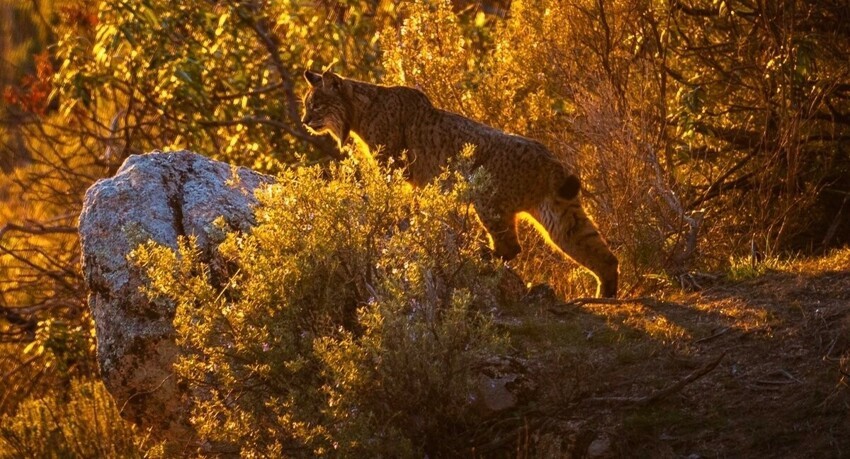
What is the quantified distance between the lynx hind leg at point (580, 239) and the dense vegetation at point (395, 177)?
0.17 metres

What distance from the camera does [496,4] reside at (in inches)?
598

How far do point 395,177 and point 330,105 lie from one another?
3.08 metres

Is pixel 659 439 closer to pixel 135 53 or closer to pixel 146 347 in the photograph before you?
pixel 146 347

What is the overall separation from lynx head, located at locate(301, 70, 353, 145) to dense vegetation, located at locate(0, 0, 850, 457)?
0.98 m

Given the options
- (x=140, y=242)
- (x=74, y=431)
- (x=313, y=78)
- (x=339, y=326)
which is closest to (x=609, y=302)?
(x=339, y=326)

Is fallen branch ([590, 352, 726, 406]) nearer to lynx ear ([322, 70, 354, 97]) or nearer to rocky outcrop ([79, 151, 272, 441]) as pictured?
rocky outcrop ([79, 151, 272, 441])

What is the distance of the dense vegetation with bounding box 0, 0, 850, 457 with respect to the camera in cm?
595

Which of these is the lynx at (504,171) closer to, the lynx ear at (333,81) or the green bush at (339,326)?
the lynx ear at (333,81)

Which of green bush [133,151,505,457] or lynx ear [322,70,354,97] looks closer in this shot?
green bush [133,151,505,457]

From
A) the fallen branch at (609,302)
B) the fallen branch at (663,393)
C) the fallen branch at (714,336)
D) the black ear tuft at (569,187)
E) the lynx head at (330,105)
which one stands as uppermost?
the lynx head at (330,105)

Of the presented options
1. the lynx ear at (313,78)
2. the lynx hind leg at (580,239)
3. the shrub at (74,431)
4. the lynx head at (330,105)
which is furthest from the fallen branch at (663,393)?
the lynx ear at (313,78)

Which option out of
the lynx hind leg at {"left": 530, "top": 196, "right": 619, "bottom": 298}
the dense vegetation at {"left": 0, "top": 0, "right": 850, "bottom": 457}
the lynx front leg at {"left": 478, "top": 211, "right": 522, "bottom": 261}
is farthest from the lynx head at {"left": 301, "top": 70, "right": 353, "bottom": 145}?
the lynx hind leg at {"left": 530, "top": 196, "right": 619, "bottom": 298}

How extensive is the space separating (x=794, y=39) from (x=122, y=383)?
539 centimetres

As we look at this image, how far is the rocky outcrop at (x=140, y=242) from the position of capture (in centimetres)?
721
